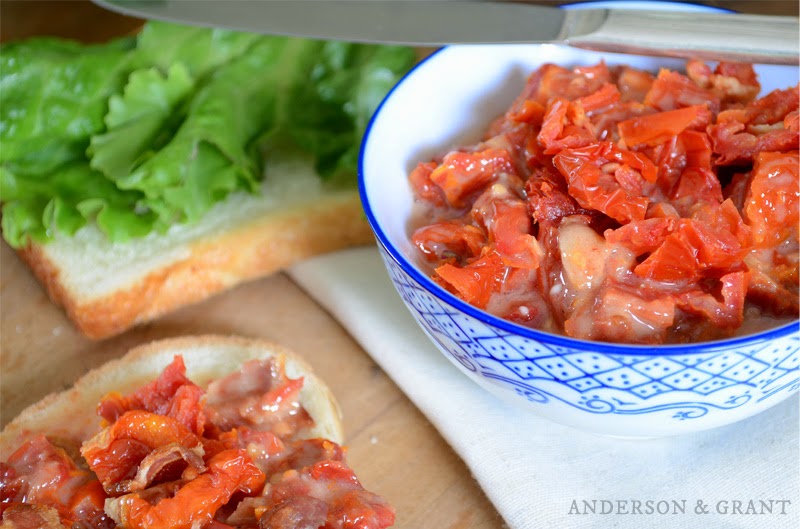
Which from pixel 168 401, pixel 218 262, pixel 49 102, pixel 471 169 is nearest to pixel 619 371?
pixel 471 169

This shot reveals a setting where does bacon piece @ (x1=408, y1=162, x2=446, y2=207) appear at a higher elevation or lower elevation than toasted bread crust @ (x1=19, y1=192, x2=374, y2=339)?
higher

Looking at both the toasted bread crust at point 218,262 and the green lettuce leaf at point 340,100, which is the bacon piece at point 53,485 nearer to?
the toasted bread crust at point 218,262

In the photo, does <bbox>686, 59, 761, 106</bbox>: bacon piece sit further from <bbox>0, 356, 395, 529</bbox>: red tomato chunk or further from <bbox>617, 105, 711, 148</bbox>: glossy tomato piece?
<bbox>0, 356, 395, 529</bbox>: red tomato chunk

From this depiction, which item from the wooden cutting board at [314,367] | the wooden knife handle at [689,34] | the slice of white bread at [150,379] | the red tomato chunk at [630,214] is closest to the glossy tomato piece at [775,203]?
the red tomato chunk at [630,214]

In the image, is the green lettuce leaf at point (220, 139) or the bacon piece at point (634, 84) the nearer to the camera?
the bacon piece at point (634, 84)

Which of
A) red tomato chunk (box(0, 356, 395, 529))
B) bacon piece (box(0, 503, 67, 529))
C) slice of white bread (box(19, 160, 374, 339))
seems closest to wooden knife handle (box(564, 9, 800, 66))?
slice of white bread (box(19, 160, 374, 339))

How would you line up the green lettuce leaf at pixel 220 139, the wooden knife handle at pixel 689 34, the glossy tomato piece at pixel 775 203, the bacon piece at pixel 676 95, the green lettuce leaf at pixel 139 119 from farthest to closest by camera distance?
the green lettuce leaf at pixel 139 119, the green lettuce leaf at pixel 220 139, the bacon piece at pixel 676 95, the wooden knife handle at pixel 689 34, the glossy tomato piece at pixel 775 203

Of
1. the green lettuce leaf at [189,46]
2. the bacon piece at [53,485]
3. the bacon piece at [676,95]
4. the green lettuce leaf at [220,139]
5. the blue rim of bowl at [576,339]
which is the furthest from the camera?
the green lettuce leaf at [189,46]
